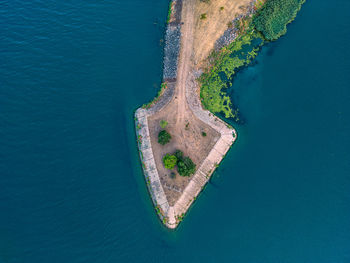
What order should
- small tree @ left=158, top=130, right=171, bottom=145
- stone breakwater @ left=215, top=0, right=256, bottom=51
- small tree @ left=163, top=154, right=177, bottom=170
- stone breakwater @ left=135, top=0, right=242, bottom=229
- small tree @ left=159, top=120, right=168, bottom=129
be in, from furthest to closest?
stone breakwater @ left=215, top=0, right=256, bottom=51
small tree @ left=159, top=120, right=168, bottom=129
stone breakwater @ left=135, top=0, right=242, bottom=229
small tree @ left=158, top=130, right=171, bottom=145
small tree @ left=163, top=154, right=177, bottom=170

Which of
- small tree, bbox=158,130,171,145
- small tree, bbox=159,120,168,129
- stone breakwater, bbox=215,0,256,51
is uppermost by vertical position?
stone breakwater, bbox=215,0,256,51

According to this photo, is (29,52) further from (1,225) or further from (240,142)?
(240,142)

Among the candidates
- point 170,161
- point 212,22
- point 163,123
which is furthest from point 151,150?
point 212,22

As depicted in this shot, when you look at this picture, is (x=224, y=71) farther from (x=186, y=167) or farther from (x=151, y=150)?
(x=151, y=150)

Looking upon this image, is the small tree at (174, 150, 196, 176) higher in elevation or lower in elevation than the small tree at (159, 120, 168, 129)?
lower

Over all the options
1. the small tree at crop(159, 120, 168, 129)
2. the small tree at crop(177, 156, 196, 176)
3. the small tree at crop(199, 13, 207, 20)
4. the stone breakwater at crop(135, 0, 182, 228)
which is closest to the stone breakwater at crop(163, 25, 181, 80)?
the stone breakwater at crop(135, 0, 182, 228)

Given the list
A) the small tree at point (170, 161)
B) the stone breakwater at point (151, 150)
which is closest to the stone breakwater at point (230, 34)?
the stone breakwater at point (151, 150)

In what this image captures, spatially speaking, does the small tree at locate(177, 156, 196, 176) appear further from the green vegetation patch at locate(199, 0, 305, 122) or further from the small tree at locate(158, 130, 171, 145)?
the green vegetation patch at locate(199, 0, 305, 122)

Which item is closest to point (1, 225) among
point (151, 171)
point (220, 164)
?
point (151, 171)
